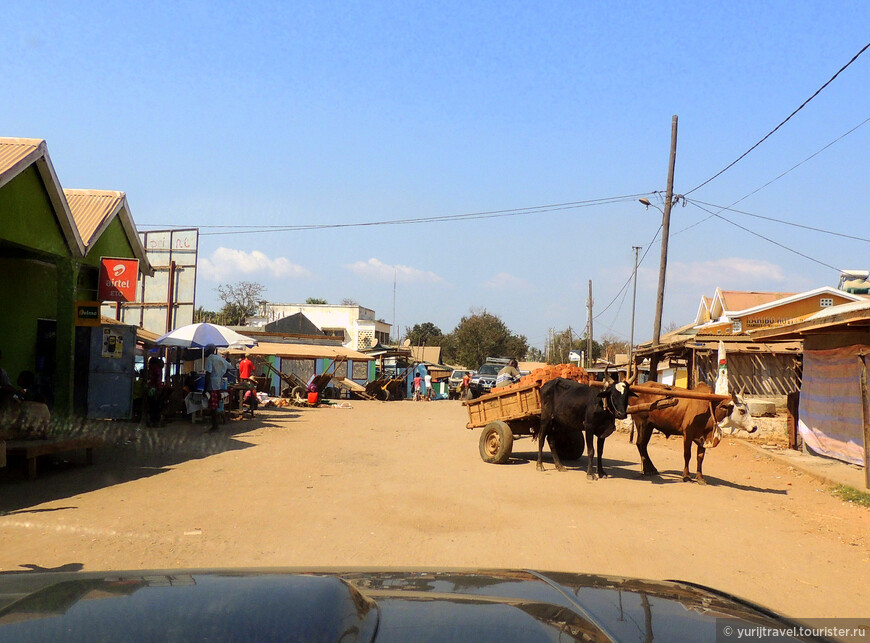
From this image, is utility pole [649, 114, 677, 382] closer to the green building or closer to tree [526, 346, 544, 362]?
the green building

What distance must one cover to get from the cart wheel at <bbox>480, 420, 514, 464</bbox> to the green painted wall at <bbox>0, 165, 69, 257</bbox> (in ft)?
29.5

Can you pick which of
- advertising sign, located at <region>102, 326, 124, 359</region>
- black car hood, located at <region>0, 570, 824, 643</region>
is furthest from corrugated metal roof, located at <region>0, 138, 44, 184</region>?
black car hood, located at <region>0, 570, 824, 643</region>

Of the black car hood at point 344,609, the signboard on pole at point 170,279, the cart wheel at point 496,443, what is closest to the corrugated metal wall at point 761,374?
the cart wheel at point 496,443

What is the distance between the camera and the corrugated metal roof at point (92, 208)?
16.3 metres

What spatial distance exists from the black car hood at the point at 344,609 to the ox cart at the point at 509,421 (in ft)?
34.6

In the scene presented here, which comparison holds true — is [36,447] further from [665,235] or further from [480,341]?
[480,341]

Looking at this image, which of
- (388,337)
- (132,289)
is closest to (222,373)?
(132,289)

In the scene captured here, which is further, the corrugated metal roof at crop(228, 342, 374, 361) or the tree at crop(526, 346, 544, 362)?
the tree at crop(526, 346, 544, 362)

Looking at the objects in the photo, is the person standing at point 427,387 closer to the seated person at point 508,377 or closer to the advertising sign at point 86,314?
the seated person at point 508,377

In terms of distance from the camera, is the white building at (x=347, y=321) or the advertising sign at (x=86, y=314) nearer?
the advertising sign at (x=86, y=314)

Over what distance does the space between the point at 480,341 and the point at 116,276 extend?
217 ft

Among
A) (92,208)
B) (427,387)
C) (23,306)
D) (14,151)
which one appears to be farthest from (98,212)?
(427,387)

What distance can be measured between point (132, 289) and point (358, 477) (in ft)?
24.8

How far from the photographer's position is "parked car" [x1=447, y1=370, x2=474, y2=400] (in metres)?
45.9
